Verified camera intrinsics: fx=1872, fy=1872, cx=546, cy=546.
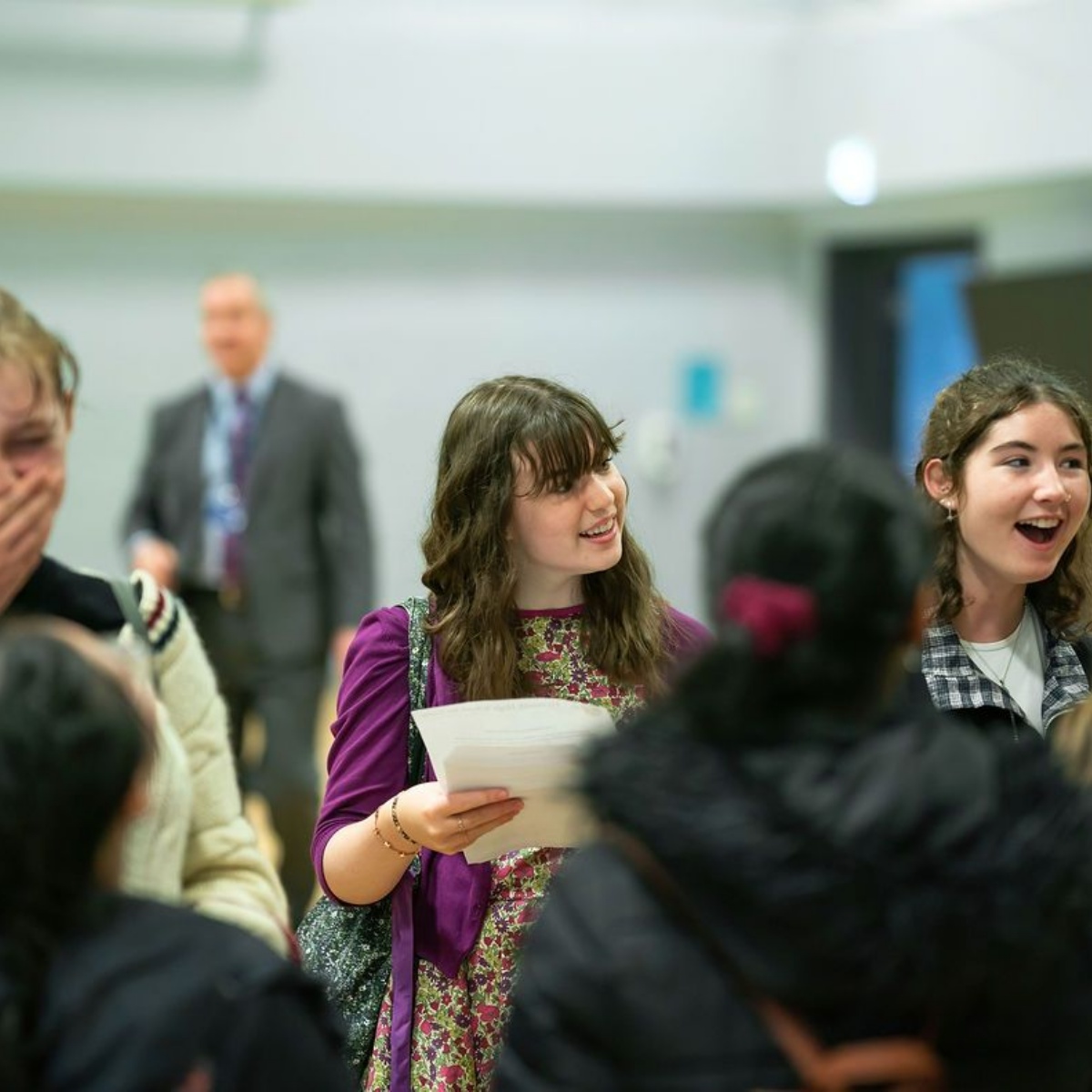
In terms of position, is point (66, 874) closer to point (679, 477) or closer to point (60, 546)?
point (60, 546)

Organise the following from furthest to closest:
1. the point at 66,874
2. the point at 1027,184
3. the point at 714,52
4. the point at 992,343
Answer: the point at 714,52, the point at 1027,184, the point at 992,343, the point at 66,874

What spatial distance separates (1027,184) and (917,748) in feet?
29.4

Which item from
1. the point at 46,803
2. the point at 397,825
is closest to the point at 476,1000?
the point at 397,825

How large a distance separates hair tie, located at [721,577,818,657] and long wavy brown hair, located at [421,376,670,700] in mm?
1133

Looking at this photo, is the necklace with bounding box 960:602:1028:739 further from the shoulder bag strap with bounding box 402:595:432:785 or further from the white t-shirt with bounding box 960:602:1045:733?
the shoulder bag strap with bounding box 402:595:432:785

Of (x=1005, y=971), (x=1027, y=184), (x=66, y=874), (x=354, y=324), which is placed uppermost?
(x=1027, y=184)

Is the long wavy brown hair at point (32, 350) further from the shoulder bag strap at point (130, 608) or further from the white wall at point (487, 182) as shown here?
the white wall at point (487, 182)

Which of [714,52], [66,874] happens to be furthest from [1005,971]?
[714,52]

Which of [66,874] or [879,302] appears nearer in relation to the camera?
[66,874]

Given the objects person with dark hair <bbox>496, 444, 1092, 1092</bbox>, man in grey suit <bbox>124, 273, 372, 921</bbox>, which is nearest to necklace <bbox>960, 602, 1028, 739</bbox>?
person with dark hair <bbox>496, 444, 1092, 1092</bbox>

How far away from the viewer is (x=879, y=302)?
1173 centimetres

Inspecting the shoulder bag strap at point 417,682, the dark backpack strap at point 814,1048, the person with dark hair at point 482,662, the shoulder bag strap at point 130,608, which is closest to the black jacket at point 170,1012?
the dark backpack strap at point 814,1048

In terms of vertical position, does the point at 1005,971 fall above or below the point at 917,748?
below

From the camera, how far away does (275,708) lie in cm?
693
